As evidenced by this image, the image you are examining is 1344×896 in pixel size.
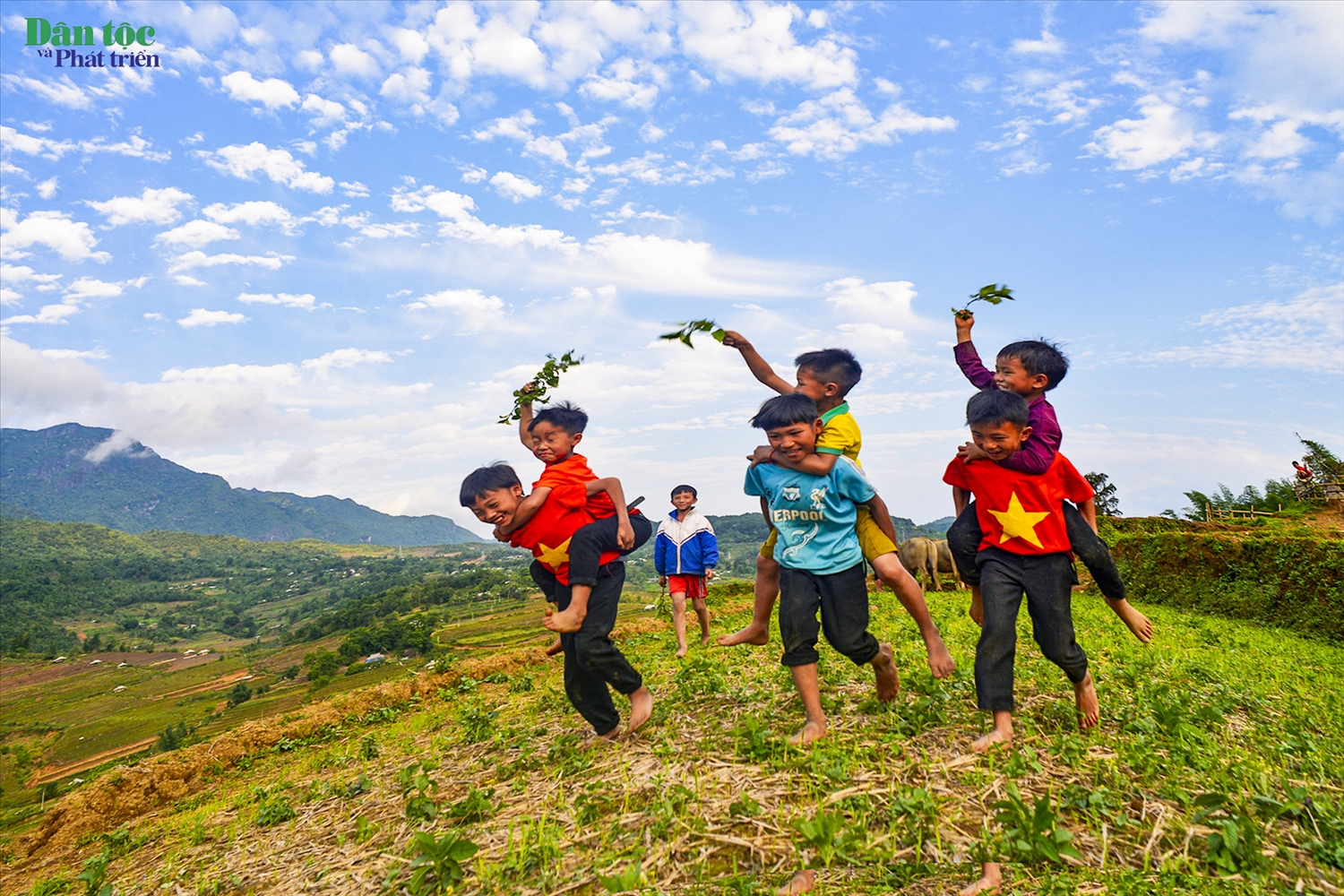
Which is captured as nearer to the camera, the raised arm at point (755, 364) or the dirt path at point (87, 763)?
the raised arm at point (755, 364)

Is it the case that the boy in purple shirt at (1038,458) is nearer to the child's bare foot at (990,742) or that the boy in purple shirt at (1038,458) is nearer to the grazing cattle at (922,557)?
the child's bare foot at (990,742)

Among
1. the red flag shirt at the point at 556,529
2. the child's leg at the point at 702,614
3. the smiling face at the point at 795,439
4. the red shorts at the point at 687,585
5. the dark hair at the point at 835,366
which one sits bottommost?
the child's leg at the point at 702,614

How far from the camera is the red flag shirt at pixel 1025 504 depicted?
14.6 feet

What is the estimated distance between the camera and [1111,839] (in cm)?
329

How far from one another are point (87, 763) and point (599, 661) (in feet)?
213

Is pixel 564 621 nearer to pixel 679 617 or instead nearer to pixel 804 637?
pixel 804 637

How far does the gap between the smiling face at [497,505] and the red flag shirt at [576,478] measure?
0.21 m

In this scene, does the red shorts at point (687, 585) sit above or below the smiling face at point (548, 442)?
below

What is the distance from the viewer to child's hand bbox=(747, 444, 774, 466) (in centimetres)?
480

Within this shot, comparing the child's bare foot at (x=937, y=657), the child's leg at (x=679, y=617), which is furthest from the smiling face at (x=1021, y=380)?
the child's leg at (x=679, y=617)

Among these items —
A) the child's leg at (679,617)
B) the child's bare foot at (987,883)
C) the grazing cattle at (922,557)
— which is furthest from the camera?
the grazing cattle at (922,557)

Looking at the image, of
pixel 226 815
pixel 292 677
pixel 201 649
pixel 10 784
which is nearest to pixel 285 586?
pixel 201 649

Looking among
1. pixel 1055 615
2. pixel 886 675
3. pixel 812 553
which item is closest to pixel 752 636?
pixel 886 675

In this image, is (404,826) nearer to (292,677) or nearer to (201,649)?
(292,677)
